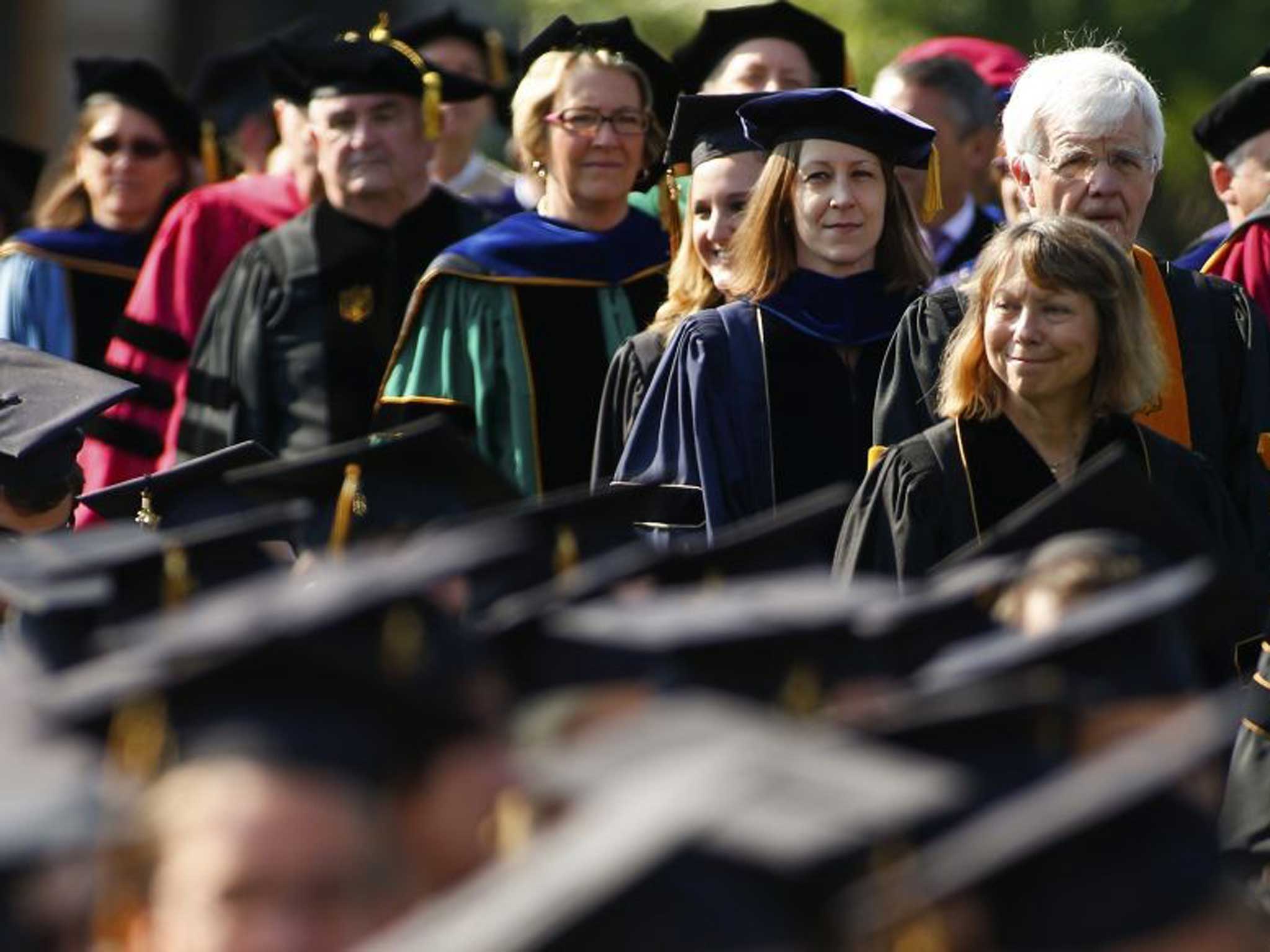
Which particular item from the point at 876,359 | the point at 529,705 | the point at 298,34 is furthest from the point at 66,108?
the point at 529,705

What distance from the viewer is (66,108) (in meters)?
18.9

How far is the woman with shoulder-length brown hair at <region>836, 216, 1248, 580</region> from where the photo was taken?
5688 mm

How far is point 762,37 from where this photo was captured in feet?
26.8

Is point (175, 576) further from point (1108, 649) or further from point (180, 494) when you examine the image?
point (180, 494)

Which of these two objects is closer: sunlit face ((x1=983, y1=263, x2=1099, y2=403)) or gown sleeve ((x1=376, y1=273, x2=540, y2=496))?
sunlit face ((x1=983, y1=263, x2=1099, y2=403))

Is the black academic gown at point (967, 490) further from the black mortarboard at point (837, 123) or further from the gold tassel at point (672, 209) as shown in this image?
the gold tassel at point (672, 209)

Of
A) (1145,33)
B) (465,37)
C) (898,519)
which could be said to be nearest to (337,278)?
(465,37)

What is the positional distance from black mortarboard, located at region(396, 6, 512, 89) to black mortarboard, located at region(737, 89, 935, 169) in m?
3.33

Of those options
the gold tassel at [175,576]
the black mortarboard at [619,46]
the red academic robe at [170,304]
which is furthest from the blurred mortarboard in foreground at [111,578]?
the red academic robe at [170,304]

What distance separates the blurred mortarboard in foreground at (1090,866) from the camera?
122 inches

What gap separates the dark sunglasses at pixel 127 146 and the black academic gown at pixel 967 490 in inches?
153

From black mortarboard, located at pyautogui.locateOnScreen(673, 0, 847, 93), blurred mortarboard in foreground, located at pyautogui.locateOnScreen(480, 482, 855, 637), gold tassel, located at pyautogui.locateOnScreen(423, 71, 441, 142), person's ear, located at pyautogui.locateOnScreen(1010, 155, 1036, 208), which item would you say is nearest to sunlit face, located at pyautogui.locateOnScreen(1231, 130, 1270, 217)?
black mortarboard, located at pyautogui.locateOnScreen(673, 0, 847, 93)

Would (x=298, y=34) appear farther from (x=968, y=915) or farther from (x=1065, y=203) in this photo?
(x=968, y=915)

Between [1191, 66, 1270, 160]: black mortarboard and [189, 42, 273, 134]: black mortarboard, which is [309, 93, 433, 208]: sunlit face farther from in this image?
[1191, 66, 1270, 160]: black mortarboard
